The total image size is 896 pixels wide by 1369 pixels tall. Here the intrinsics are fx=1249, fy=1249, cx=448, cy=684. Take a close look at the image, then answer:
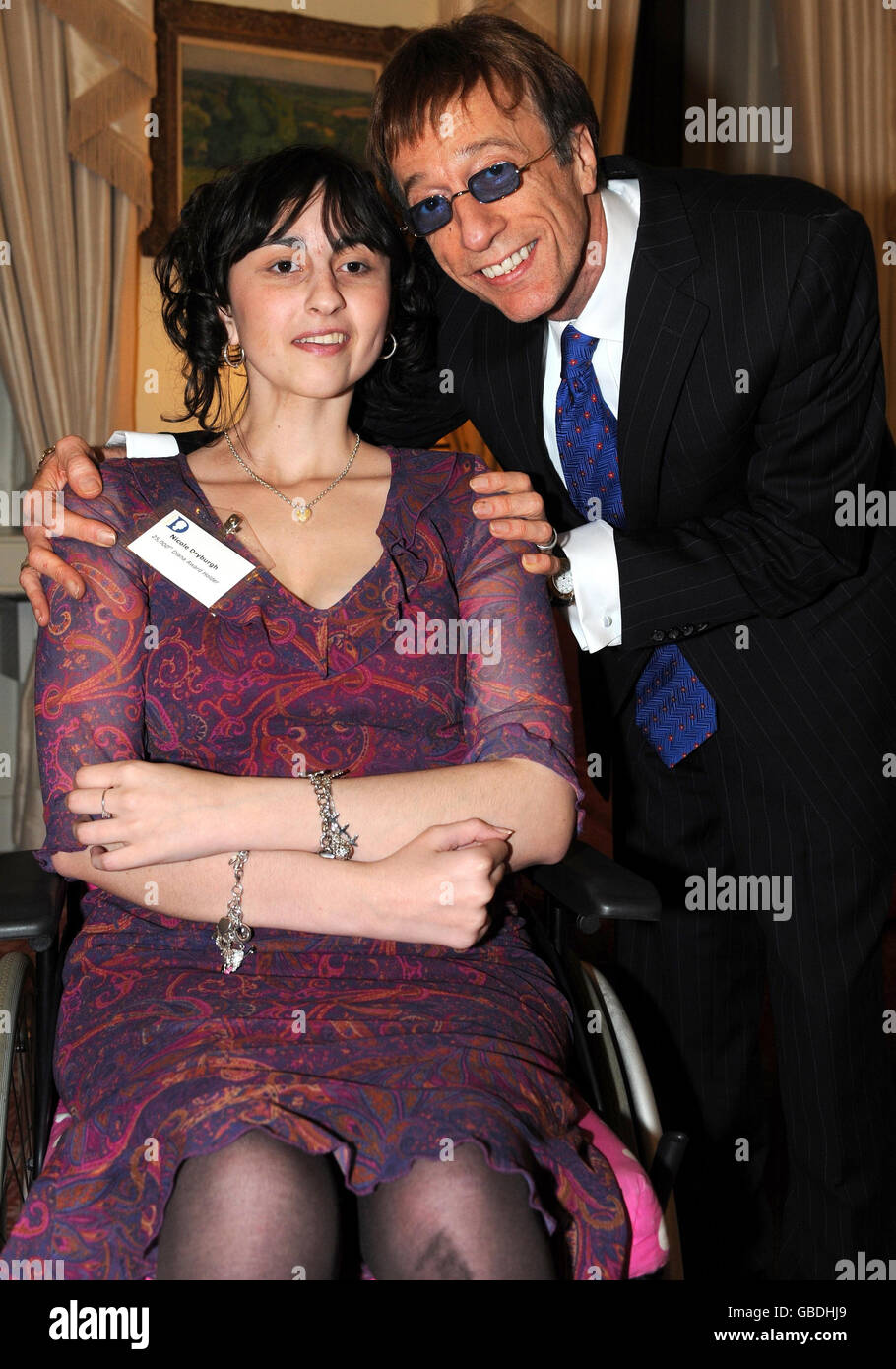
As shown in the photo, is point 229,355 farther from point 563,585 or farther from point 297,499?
point 563,585

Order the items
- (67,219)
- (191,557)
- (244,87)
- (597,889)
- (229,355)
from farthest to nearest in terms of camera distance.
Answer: (244,87) < (67,219) < (229,355) < (191,557) < (597,889)

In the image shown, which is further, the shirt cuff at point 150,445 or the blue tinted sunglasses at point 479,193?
the shirt cuff at point 150,445

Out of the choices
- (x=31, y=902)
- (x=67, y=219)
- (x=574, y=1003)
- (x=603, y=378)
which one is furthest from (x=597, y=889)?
(x=67, y=219)

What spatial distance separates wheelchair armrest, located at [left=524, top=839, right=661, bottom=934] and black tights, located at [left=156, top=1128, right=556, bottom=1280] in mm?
420

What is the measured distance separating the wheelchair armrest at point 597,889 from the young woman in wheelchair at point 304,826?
6cm

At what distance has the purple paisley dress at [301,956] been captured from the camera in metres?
1.30

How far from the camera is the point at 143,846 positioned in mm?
1547

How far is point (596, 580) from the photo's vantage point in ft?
6.38

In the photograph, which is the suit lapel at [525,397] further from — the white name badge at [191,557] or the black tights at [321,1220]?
the black tights at [321,1220]

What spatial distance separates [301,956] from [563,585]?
727mm

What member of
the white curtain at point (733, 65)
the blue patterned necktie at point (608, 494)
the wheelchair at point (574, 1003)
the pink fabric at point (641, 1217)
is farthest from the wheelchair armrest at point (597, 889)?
the white curtain at point (733, 65)

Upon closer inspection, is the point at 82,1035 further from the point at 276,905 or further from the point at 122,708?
the point at 122,708
